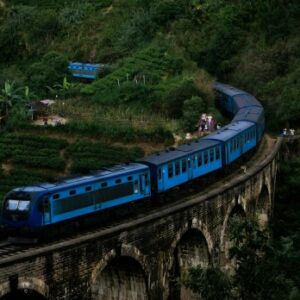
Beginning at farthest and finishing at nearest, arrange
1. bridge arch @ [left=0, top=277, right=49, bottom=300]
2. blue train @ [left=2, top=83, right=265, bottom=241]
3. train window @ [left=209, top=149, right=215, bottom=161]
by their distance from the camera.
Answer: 1. train window @ [left=209, top=149, right=215, bottom=161]
2. blue train @ [left=2, top=83, right=265, bottom=241]
3. bridge arch @ [left=0, top=277, right=49, bottom=300]

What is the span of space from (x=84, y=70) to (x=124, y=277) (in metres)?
45.8

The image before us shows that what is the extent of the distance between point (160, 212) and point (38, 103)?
35362 mm

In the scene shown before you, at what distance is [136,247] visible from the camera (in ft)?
69.4

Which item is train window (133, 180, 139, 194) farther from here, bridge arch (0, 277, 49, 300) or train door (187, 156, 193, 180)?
bridge arch (0, 277, 49, 300)

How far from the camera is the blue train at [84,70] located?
64438mm

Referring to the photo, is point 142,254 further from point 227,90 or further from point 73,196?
point 227,90

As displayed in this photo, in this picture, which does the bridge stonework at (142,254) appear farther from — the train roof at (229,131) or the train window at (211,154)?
the train roof at (229,131)

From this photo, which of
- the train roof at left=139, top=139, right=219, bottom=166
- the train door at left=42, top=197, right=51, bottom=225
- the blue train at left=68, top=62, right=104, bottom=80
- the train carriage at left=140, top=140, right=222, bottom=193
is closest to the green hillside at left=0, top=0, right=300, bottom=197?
the blue train at left=68, top=62, right=104, bottom=80

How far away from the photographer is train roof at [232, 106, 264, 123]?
127ft

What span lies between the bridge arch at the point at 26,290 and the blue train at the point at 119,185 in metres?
2.31

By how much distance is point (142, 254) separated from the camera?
2147cm

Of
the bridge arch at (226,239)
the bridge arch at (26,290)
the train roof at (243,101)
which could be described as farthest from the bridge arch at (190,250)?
the train roof at (243,101)

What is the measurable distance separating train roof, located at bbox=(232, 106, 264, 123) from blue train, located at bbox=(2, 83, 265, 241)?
3.09 meters

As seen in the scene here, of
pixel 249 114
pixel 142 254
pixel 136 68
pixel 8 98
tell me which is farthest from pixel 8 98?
pixel 142 254
